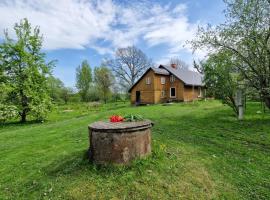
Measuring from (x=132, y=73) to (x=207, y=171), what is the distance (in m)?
42.3

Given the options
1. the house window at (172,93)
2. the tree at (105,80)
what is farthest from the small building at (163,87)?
the tree at (105,80)

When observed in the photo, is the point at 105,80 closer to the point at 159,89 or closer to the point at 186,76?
the point at 159,89

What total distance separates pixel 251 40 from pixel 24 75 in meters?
17.8

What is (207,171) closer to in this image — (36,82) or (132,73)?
(36,82)

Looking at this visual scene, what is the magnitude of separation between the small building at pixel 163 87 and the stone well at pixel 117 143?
24.6m

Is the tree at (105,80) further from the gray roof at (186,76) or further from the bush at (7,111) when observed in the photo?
the bush at (7,111)

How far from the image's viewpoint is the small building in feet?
98.5

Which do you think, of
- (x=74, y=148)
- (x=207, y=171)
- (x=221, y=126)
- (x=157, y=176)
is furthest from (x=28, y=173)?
Result: (x=221, y=126)

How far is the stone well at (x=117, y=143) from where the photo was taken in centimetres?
529

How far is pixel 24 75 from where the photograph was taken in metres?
19.1

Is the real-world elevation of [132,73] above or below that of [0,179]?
above

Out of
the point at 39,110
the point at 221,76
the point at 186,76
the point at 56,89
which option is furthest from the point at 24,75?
the point at 56,89

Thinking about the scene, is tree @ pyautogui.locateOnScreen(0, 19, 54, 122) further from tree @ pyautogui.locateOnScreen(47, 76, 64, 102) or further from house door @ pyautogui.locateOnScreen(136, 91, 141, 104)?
tree @ pyautogui.locateOnScreen(47, 76, 64, 102)

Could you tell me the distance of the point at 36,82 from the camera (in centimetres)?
1995
